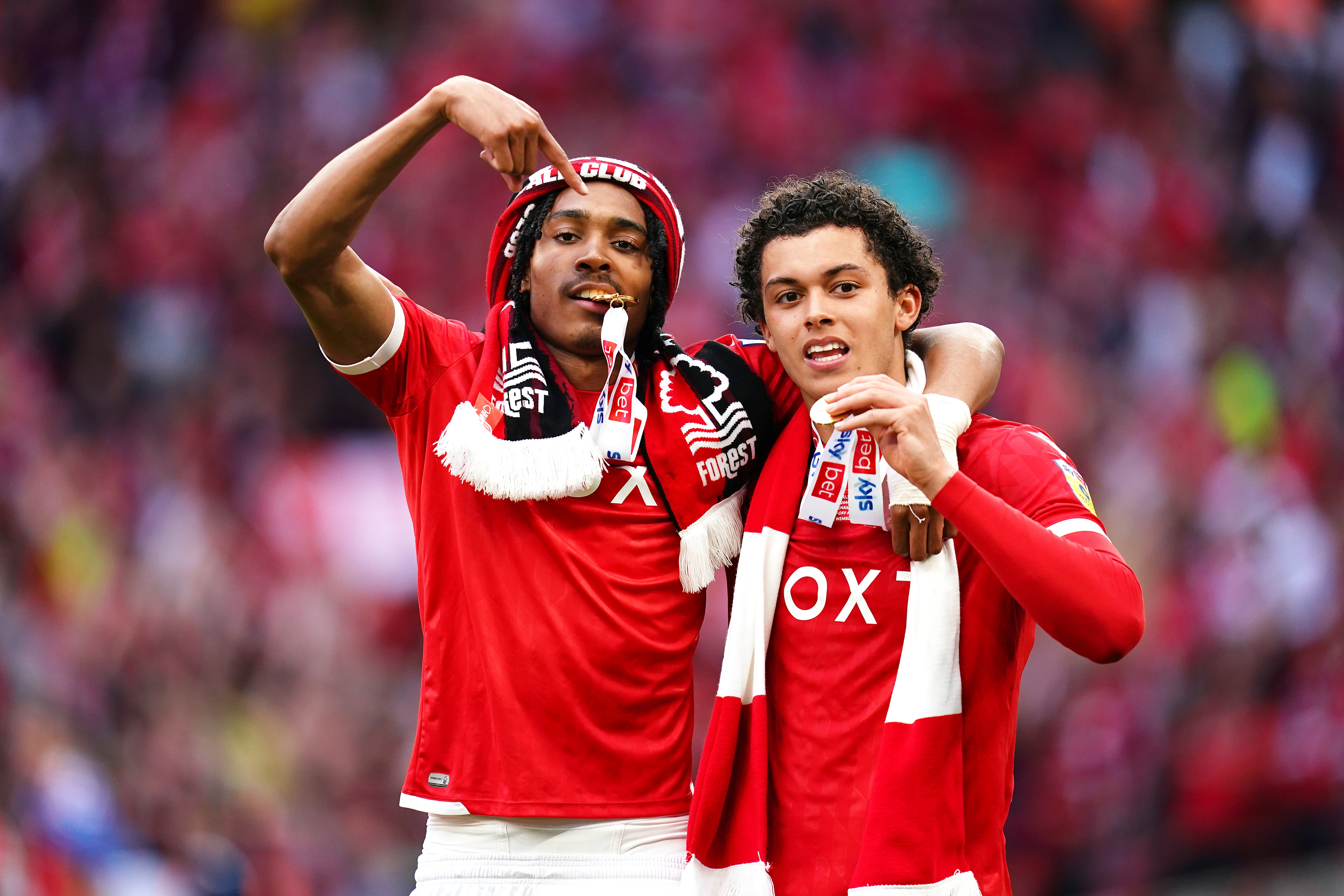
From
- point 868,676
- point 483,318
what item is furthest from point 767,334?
point 483,318

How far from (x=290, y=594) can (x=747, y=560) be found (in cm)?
554

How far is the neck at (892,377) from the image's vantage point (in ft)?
8.80

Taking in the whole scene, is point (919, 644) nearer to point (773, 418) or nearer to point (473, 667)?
point (773, 418)

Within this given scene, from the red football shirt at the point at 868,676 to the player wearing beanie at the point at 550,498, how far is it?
229 mm

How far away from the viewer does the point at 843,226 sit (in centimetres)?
273

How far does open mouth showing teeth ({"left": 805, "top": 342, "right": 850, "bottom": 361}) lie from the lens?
2637mm

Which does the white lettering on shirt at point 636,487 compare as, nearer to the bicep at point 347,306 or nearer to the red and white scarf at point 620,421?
the red and white scarf at point 620,421

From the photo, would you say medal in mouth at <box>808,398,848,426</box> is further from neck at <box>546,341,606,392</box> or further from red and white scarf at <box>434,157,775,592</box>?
neck at <box>546,341,606,392</box>

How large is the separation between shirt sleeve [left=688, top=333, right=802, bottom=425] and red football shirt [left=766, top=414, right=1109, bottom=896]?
0.41m

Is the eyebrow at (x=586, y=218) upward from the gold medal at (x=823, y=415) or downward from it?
upward

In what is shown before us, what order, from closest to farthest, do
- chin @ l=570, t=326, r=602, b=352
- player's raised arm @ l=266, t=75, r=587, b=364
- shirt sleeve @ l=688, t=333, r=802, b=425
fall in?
player's raised arm @ l=266, t=75, r=587, b=364
chin @ l=570, t=326, r=602, b=352
shirt sleeve @ l=688, t=333, r=802, b=425

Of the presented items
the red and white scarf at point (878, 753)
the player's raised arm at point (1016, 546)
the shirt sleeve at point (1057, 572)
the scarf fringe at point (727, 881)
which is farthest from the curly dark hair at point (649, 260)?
the scarf fringe at point (727, 881)

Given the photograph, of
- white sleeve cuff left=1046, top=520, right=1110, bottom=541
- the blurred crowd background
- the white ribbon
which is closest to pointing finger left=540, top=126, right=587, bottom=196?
the white ribbon

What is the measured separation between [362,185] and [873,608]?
126 cm
